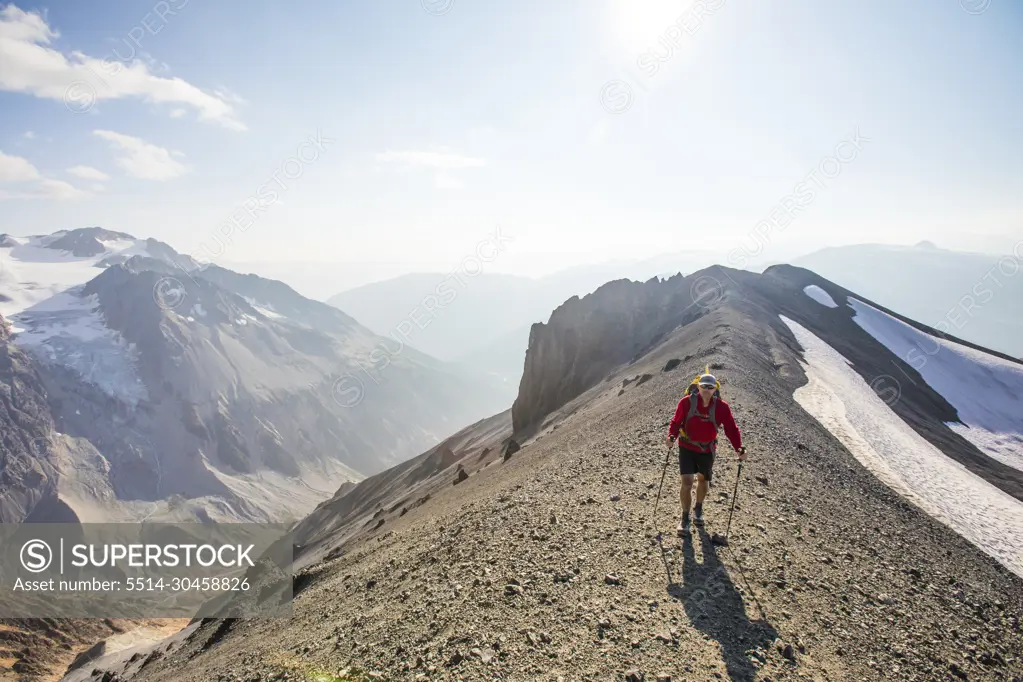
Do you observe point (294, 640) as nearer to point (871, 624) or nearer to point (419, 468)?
point (871, 624)

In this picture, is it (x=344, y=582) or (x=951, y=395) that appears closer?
(x=344, y=582)

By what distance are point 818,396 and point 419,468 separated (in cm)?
5617

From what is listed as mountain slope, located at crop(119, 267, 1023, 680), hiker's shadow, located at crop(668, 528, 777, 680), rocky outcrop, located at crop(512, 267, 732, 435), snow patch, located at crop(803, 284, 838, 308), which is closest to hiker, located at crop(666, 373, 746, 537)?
mountain slope, located at crop(119, 267, 1023, 680)

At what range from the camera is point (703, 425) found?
41.8 ft

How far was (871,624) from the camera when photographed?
10.5 meters

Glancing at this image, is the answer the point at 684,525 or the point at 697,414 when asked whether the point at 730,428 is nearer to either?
the point at 697,414

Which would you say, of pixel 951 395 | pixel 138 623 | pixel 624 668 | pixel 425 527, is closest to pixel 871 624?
pixel 624 668

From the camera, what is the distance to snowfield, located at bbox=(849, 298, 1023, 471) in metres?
49.9

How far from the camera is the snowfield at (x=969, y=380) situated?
49.9 metres

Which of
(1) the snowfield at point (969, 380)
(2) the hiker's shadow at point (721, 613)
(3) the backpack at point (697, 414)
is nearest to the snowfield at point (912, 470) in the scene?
(3) the backpack at point (697, 414)

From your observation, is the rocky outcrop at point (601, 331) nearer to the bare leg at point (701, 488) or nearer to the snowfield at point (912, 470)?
the snowfield at point (912, 470)

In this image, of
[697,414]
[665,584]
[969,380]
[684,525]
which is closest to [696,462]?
[697,414]

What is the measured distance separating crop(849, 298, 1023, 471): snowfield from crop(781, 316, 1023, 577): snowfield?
18690 mm

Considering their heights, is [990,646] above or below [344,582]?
below
